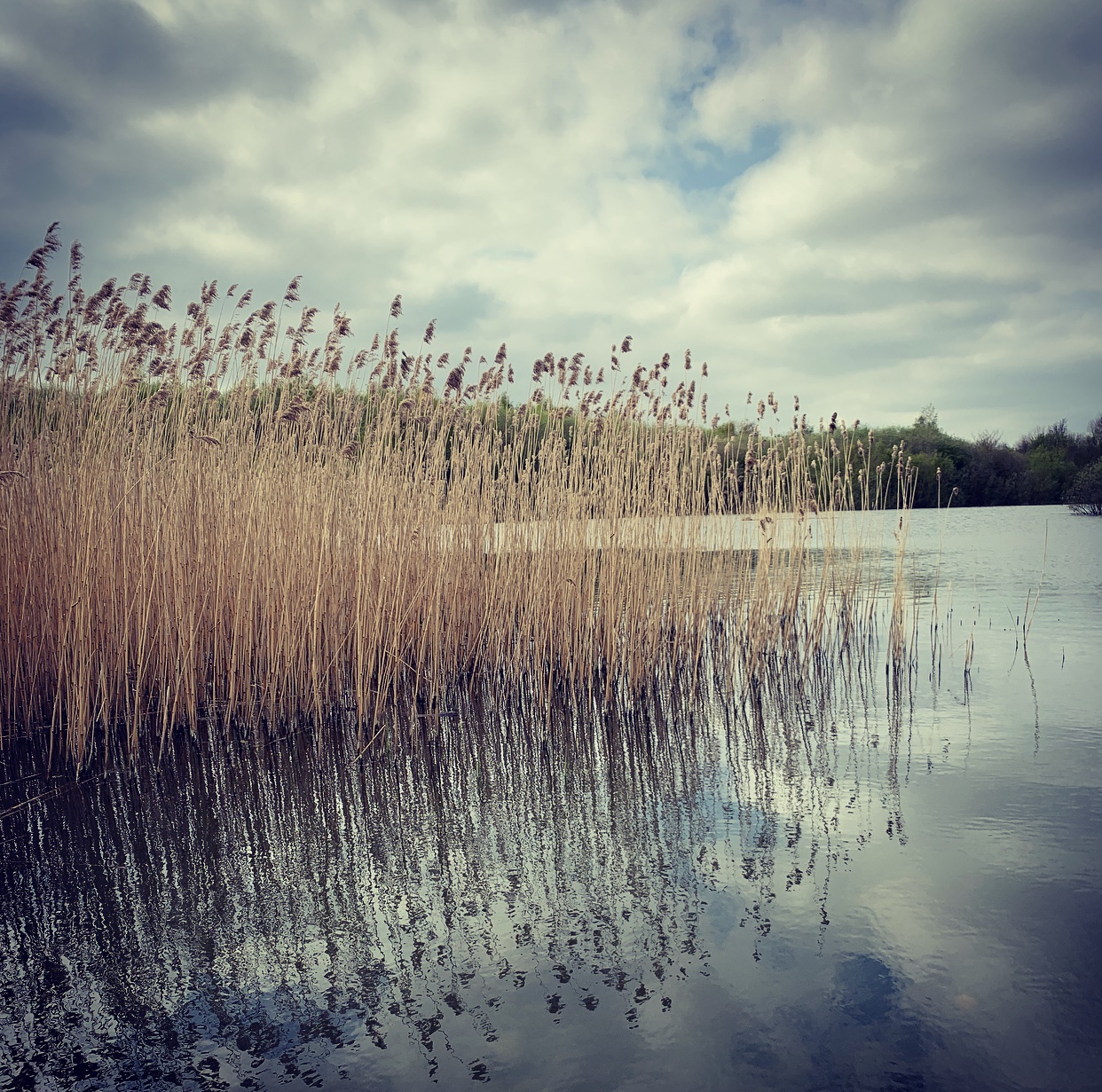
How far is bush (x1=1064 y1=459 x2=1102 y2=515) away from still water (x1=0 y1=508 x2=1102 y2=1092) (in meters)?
13.8

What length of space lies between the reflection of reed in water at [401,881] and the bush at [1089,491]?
14.5 meters

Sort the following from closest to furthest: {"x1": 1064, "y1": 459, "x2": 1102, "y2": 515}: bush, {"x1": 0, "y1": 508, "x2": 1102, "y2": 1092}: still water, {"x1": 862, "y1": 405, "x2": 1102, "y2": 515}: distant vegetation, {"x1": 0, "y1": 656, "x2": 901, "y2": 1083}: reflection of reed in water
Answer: {"x1": 0, "y1": 508, "x2": 1102, "y2": 1092}: still water → {"x1": 0, "y1": 656, "x2": 901, "y2": 1083}: reflection of reed in water → {"x1": 1064, "y1": 459, "x2": 1102, "y2": 515}: bush → {"x1": 862, "y1": 405, "x2": 1102, "y2": 515}: distant vegetation

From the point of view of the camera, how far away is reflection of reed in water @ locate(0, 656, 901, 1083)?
1.94 m

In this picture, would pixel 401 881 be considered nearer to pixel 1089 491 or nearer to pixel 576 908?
pixel 576 908

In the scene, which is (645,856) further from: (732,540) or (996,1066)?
(732,540)

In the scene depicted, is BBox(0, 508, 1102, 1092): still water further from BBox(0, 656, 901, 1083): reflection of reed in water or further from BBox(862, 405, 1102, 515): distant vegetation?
BBox(862, 405, 1102, 515): distant vegetation

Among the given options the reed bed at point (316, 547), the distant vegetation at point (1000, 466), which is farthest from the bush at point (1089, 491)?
the reed bed at point (316, 547)

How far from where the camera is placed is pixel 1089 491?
52.4ft

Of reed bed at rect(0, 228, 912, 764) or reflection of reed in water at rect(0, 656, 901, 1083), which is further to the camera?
reed bed at rect(0, 228, 912, 764)

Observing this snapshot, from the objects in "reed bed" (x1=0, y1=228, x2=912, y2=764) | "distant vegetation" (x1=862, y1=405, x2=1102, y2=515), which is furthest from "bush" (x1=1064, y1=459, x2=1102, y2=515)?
"reed bed" (x1=0, y1=228, x2=912, y2=764)

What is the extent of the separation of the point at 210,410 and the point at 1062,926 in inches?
177

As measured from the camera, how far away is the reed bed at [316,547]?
13.3 ft

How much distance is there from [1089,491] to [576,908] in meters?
17.1

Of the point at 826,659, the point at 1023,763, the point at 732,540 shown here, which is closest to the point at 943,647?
A: the point at 826,659
